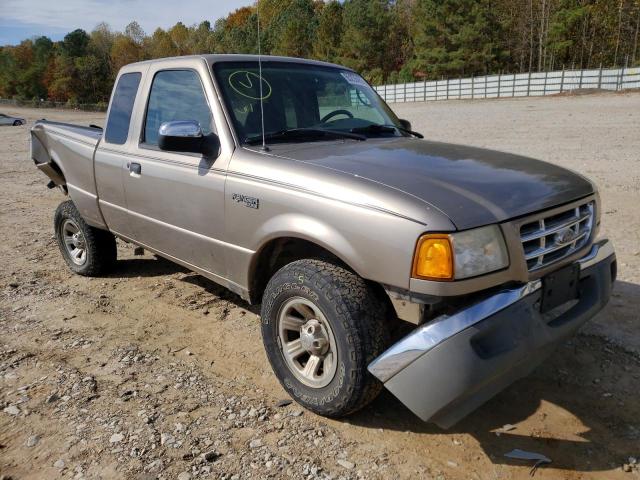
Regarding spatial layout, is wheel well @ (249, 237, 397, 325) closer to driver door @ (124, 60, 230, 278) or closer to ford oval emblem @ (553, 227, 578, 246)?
driver door @ (124, 60, 230, 278)

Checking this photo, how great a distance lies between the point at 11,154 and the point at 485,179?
1966 cm

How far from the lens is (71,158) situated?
16.3 feet

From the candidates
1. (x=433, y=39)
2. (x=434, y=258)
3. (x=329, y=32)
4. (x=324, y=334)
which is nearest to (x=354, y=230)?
(x=434, y=258)

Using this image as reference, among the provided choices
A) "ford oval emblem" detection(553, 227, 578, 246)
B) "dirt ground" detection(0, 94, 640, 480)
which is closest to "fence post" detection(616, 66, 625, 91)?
"dirt ground" detection(0, 94, 640, 480)

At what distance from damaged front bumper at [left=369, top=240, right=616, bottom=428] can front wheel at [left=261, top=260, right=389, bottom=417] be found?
0.56 feet

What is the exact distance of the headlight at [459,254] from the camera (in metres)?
2.28

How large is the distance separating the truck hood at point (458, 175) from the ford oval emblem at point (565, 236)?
0.15 metres

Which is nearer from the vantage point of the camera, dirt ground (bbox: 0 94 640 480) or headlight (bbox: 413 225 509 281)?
headlight (bbox: 413 225 509 281)

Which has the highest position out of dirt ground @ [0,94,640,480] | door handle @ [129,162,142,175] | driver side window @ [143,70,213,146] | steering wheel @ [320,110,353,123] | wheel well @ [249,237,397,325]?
driver side window @ [143,70,213,146]

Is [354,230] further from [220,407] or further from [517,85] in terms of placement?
[517,85]

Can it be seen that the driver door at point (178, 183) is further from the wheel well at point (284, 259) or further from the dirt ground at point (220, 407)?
the dirt ground at point (220, 407)

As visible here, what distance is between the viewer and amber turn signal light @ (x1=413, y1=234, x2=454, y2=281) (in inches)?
89.7

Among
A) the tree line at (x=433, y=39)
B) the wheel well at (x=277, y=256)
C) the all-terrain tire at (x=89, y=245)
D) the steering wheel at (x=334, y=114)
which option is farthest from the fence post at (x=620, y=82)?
the wheel well at (x=277, y=256)

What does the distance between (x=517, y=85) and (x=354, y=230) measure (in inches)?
1714
